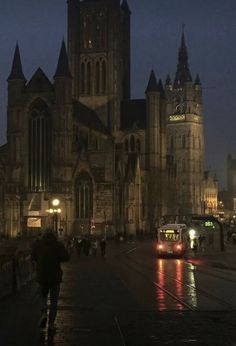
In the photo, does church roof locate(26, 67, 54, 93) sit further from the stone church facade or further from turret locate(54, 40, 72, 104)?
turret locate(54, 40, 72, 104)

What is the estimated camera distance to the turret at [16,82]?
3374 inches

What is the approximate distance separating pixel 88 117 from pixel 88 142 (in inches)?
258

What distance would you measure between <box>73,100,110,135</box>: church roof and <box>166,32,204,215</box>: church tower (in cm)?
5539

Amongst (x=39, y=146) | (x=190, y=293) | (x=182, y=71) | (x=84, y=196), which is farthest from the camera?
(x=182, y=71)

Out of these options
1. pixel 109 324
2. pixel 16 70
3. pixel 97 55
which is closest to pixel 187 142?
pixel 97 55

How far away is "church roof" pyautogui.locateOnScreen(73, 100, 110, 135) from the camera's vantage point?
3654 inches

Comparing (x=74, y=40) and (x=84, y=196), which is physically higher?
(x=74, y=40)

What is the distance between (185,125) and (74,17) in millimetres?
61745

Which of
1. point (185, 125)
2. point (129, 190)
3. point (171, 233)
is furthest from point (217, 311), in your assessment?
point (185, 125)

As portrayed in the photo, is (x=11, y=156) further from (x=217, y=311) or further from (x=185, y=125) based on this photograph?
(x=185, y=125)

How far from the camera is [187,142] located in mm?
159625

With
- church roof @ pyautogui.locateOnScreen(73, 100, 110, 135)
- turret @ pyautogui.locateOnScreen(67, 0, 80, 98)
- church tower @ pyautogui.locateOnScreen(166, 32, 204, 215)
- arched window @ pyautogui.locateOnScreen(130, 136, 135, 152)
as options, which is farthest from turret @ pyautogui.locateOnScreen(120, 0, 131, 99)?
church tower @ pyautogui.locateOnScreen(166, 32, 204, 215)

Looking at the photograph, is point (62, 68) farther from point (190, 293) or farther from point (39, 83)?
point (190, 293)

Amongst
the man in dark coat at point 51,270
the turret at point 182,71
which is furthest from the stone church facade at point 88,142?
the turret at point 182,71
